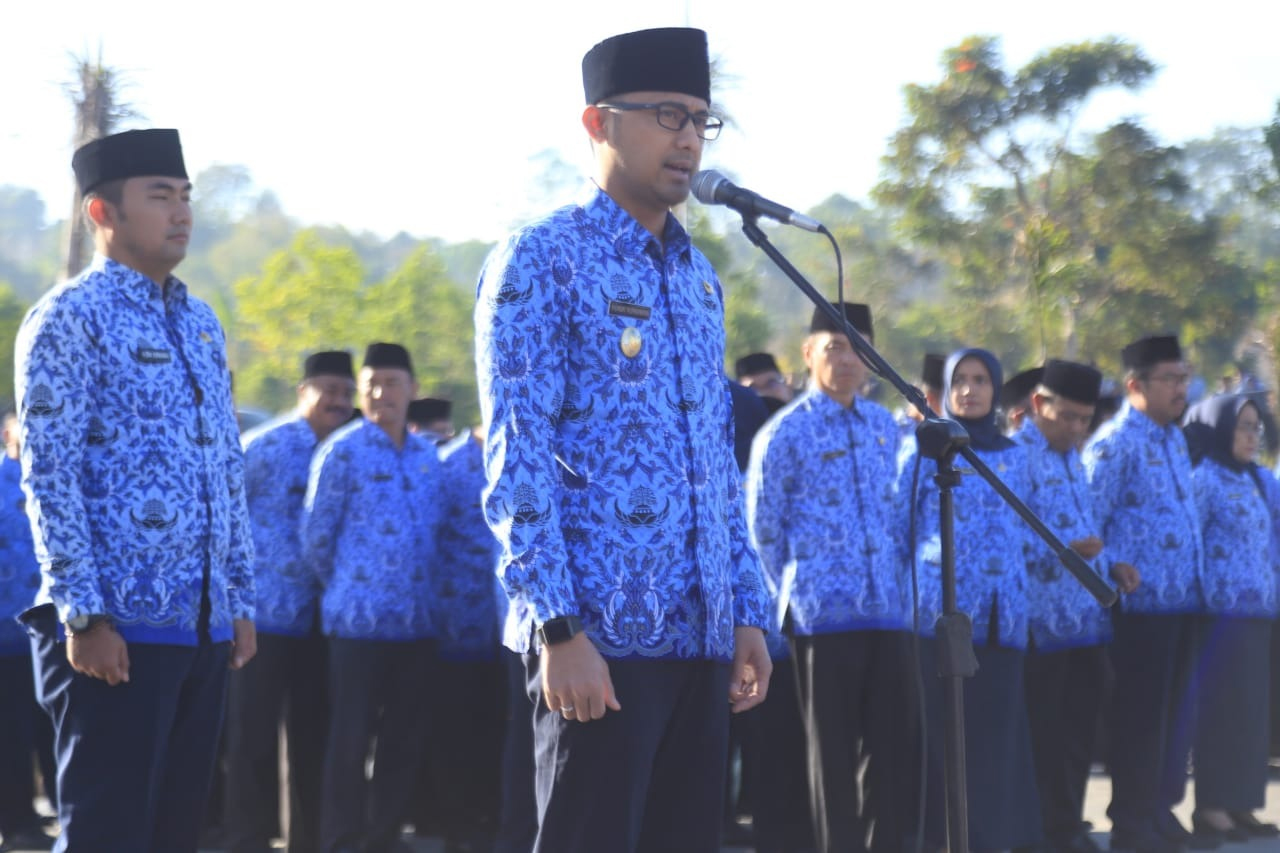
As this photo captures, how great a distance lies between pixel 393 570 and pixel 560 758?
14.8 feet

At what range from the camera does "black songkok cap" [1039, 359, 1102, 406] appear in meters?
8.21

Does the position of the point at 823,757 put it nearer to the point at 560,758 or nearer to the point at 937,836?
the point at 937,836

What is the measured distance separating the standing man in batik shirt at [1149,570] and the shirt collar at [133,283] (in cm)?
516

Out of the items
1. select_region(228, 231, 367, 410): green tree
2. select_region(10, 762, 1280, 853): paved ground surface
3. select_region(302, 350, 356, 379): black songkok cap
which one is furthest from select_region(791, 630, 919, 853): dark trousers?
select_region(228, 231, 367, 410): green tree

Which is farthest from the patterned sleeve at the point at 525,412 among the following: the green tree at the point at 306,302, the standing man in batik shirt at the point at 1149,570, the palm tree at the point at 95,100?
the green tree at the point at 306,302

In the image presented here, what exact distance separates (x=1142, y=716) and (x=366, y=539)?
153 inches

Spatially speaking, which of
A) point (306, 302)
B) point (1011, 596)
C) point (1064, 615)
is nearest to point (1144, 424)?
point (1064, 615)

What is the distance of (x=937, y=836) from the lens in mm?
7117

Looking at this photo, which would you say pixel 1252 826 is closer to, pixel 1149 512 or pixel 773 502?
pixel 1149 512

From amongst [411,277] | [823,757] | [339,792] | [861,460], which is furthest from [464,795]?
[411,277]

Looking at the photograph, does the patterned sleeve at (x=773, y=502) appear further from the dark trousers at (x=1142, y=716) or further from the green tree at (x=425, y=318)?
the green tree at (x=425, y=318)

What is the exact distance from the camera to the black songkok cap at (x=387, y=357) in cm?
809

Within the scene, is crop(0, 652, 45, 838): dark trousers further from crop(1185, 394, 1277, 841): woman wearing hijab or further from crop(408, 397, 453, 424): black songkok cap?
crop(1185, 394, 1277, 841): woman wearing hijab

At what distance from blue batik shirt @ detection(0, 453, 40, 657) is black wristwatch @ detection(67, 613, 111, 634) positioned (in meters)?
4.96
